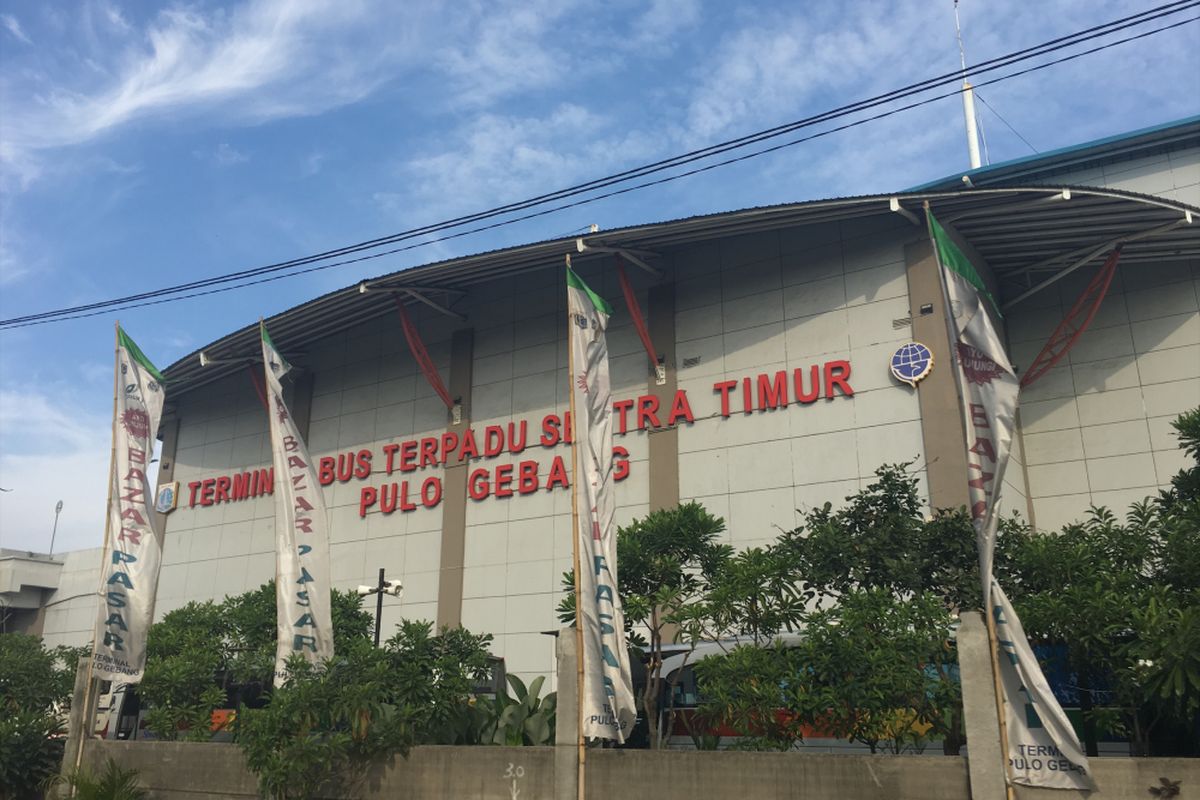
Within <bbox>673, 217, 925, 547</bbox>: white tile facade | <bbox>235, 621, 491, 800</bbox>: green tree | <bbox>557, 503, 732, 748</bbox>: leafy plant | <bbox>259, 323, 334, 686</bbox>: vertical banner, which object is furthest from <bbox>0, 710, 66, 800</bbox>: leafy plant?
<bbox>673, 217, 925, 547</bbox>: white tile facade

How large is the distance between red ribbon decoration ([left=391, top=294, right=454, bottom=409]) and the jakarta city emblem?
46.9 feet

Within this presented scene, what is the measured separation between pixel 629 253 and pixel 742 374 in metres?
5.01

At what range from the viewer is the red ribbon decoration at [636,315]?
3066 centimetres

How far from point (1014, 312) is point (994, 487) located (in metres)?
20.2

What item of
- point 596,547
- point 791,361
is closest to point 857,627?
point 596,547

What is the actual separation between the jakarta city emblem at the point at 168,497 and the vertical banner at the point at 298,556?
79.9 ft

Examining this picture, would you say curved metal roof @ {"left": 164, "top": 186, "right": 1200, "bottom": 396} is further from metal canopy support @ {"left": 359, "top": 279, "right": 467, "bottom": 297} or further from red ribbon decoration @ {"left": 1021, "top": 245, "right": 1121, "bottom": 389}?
red ribbon decoration @ {"left": 1021, "top": 245, "right": 1121, "bottom": 389}

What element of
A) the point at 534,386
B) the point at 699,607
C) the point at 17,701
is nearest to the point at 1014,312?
the point at 534,386

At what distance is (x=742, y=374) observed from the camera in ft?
98.5

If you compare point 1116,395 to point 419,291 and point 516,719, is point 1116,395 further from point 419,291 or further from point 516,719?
point 419,291

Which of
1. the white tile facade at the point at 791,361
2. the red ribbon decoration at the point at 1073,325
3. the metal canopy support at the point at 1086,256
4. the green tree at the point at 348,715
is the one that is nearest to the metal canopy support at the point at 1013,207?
the white tile facade at the point at 791,361

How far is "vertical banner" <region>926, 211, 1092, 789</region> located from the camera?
473 inches

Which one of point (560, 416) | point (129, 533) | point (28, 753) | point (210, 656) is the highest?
point (560, 416)

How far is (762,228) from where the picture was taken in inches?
1137
